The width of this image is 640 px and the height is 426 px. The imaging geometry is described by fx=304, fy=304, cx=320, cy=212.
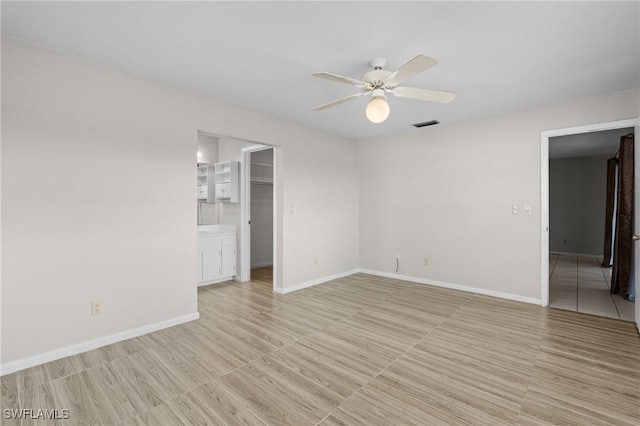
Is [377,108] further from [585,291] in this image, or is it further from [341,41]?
[585,291]

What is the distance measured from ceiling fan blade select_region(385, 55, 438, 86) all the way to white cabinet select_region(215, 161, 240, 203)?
11.1 feet

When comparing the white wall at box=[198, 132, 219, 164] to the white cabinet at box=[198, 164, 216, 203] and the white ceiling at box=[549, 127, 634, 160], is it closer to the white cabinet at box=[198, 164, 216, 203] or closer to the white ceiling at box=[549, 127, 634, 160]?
the white cabinet at box=[198, 164, 216, 203]

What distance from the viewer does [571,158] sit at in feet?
25.8

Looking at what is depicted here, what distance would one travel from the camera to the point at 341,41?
230 cm

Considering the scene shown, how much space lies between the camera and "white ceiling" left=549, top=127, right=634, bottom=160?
210 inches

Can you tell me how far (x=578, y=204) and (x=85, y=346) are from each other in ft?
33.1

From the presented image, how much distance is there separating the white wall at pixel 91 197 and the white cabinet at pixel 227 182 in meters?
1.45

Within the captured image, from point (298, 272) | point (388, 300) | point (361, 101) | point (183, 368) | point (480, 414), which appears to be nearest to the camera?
point (480, 414)

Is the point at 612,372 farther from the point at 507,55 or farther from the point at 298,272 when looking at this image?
the point at 298,272

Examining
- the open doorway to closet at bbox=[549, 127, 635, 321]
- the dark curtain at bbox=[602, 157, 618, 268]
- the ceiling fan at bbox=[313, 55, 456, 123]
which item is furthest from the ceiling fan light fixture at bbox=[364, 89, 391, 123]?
the dark curtain at bbox=[602, 157, 618, 268]

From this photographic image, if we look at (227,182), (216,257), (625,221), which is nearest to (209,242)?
(216,257)

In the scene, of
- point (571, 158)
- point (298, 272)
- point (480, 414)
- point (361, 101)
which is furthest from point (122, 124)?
point (571, 158)

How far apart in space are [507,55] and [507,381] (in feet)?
8.35

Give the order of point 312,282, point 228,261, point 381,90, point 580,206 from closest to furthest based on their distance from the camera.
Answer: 1. point 381,90
2. point 312,282
3. point 228,261
4. point 580,206
